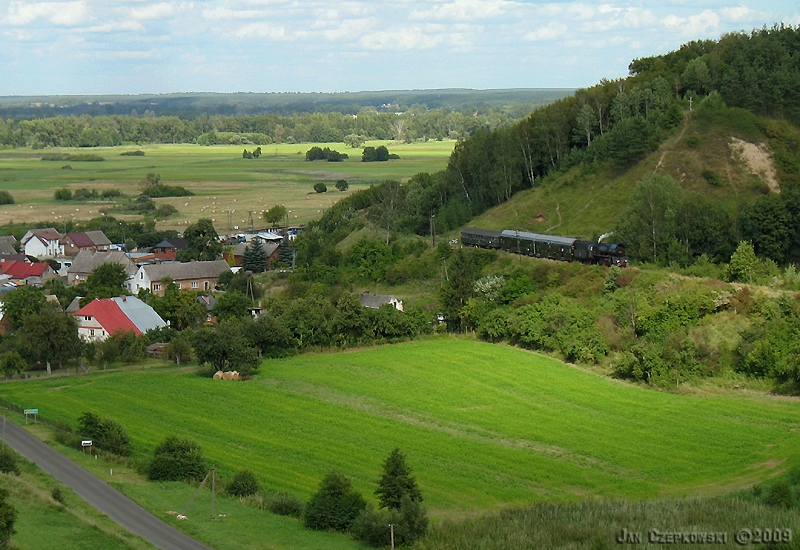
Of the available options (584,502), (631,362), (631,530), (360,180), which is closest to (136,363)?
(631,362)

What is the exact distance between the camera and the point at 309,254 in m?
81.1

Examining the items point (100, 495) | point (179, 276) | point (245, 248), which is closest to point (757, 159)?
point (179, 276)

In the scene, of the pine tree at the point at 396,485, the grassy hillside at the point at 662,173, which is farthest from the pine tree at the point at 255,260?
the pine tree at the point at 396,485

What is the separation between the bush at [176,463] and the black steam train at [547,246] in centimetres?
3052

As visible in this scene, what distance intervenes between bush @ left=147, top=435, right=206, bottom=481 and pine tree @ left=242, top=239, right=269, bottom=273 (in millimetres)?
46888

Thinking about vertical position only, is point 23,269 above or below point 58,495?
below

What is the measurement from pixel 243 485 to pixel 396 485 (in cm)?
537

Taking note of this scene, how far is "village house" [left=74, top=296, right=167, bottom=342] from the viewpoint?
6141 cm

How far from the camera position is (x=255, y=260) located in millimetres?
83688

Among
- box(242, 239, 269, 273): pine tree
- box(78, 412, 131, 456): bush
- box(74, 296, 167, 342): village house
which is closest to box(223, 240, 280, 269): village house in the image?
box(242, 239, 269, 273): pine tree

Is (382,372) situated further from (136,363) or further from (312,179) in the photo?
(312,179)

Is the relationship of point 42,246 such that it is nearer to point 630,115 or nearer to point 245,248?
point 245,248

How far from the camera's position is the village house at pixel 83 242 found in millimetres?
93875

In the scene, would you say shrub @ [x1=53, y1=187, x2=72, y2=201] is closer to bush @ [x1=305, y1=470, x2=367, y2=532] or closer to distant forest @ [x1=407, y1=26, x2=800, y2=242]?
distant forest @ [x1=407, y1=26, x2=800, y2=242]
